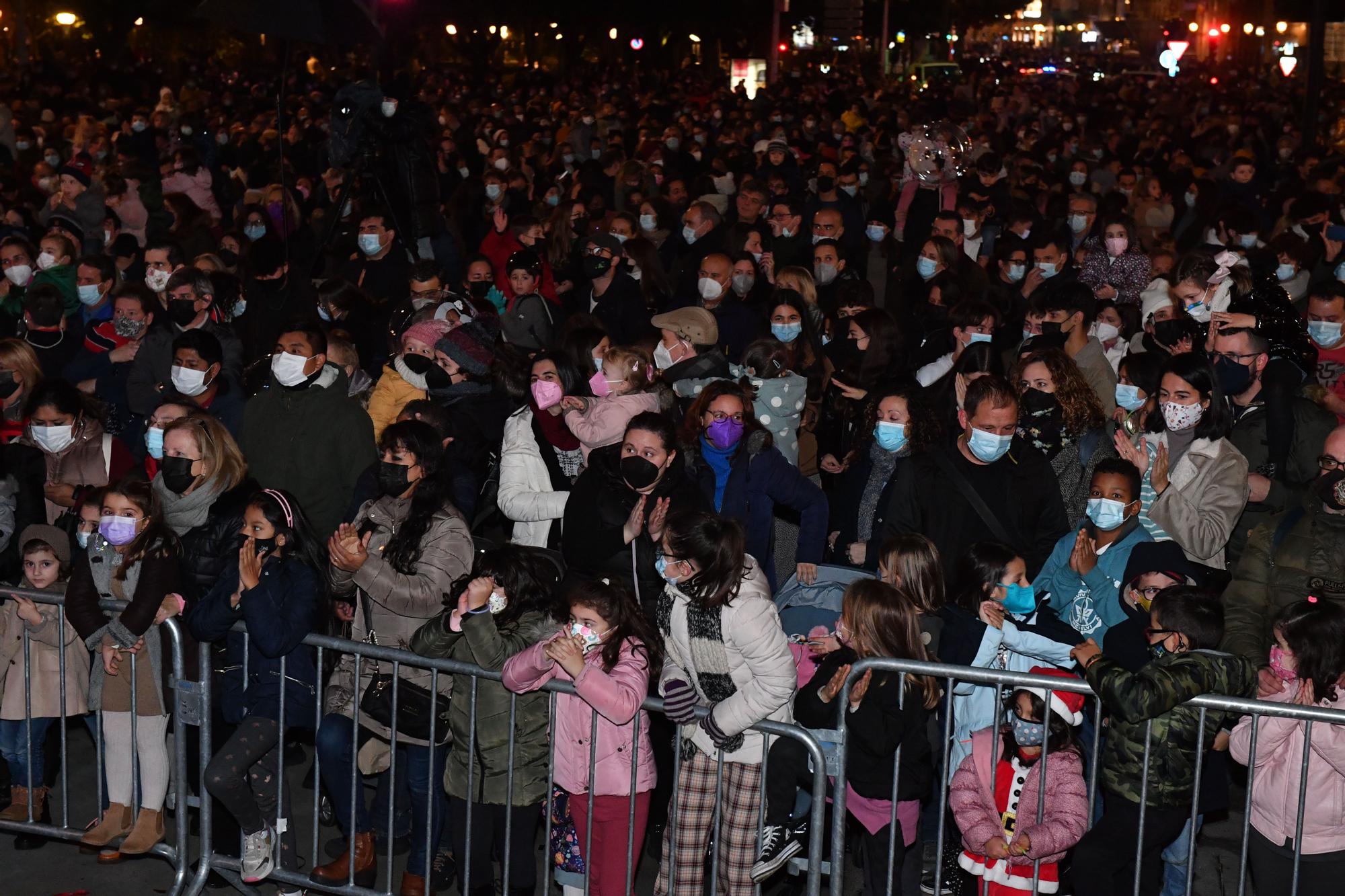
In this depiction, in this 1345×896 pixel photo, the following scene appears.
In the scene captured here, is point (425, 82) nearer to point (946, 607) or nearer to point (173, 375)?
point (173, 375)

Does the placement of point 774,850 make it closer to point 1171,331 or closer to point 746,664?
point 746,664

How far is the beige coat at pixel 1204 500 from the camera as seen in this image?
695 cm

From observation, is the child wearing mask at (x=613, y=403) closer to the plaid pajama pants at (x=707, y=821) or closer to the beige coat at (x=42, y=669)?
the plaid pajama pants at (x=707, y=821)

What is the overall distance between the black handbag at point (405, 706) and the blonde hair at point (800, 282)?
4.42 m

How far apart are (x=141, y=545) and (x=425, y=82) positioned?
36086 mm

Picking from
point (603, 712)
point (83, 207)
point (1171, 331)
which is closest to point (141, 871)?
point (603, 712)

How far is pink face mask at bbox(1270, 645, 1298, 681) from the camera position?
18.4 feet

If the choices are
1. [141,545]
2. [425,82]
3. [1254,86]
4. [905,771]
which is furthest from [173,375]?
[1254,86]

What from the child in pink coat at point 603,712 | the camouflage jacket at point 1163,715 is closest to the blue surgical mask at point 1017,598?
the camouflage jacket at point 1163,715

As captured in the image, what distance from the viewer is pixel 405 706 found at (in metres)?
6.27

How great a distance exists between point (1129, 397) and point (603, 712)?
10.7 ft

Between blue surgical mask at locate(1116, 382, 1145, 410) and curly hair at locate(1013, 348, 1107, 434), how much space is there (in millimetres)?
112

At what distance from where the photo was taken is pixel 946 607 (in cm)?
638

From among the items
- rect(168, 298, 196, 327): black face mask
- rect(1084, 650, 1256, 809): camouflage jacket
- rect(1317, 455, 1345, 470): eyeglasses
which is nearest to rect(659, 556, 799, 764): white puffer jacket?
rect(1084, 650, 1256, 809): camouflage jacket
